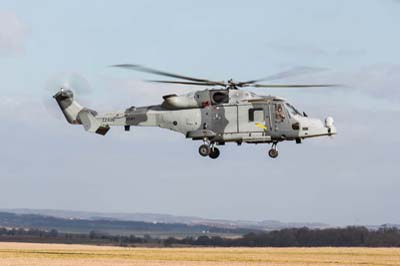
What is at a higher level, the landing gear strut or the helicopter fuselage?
the helicopter fuselage

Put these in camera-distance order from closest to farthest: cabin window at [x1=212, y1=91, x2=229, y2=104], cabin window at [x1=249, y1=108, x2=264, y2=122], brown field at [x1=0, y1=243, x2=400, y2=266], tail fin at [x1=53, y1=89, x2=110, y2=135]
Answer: cabin window at [x1=249, y1=108, x2=264, y2=122]
cabin window at [x1=212, y1=91, x2=229, y2=104]
tail fin at [x1=53, y1=89, x2=110, y2=135]
brown field at [x1=0, y1=243, x2=400, y2=266]

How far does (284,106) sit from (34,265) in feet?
72.8

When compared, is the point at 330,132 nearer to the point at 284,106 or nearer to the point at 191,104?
the point at 284,106

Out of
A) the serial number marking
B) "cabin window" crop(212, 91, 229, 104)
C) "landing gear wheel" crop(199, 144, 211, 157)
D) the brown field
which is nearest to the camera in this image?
"cabin window" crop(212, 91, 229, 104)

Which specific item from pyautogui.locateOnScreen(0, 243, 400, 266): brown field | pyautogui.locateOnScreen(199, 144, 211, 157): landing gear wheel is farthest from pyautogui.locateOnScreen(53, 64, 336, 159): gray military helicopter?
pyautogui.locateOnScreen(0, 243, 400, 266): brown field

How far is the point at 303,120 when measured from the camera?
192 ft

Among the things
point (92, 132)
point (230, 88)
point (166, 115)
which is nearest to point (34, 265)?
point (92, 132)

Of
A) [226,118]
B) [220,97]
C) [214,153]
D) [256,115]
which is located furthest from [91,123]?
[256,115]

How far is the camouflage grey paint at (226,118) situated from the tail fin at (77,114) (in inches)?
97.5

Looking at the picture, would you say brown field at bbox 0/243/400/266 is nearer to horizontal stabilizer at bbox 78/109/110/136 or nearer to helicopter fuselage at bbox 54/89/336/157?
horizontal stabilizer at bbox 78/109/110/136

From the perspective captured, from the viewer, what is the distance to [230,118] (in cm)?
5912

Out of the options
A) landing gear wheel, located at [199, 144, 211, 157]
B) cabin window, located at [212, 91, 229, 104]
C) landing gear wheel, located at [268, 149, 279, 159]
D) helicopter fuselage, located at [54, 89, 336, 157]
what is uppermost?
cabin window, located at [212, 91, 229, 104]

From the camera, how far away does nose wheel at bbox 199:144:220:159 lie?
195ft

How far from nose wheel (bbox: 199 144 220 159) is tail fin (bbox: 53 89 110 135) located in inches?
281
